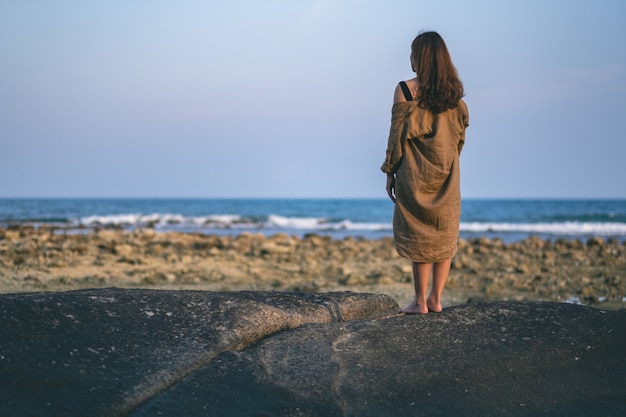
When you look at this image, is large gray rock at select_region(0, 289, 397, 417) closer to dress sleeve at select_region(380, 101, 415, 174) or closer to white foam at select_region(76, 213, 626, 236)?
dress sleeve at select_region(380, 101, 415, 174)

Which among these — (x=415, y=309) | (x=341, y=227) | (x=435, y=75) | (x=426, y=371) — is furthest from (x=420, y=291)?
(x=341, y=227)

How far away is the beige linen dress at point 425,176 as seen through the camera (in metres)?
4.58

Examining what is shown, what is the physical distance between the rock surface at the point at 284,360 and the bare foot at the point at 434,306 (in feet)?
0.50

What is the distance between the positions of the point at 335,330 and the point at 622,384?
5.42 ft

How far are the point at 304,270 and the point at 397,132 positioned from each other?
6979mm

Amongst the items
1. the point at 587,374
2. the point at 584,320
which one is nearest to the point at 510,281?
the point at 584,320

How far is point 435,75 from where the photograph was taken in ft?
14.9

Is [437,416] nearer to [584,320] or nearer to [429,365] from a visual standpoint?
[429,365]

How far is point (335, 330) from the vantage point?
413 cm

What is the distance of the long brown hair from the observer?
454 cm

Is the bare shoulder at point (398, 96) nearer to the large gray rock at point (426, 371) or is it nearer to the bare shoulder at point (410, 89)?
the bare shoulder at point (410, 89)

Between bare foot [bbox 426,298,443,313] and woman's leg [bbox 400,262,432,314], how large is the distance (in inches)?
1.9

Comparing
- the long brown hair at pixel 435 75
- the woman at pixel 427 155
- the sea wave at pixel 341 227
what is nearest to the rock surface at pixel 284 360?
the woman at pixel 427 155


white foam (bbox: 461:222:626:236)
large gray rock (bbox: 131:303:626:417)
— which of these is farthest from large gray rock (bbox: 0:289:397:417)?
white foam (bbox: 461:222:626:236)
